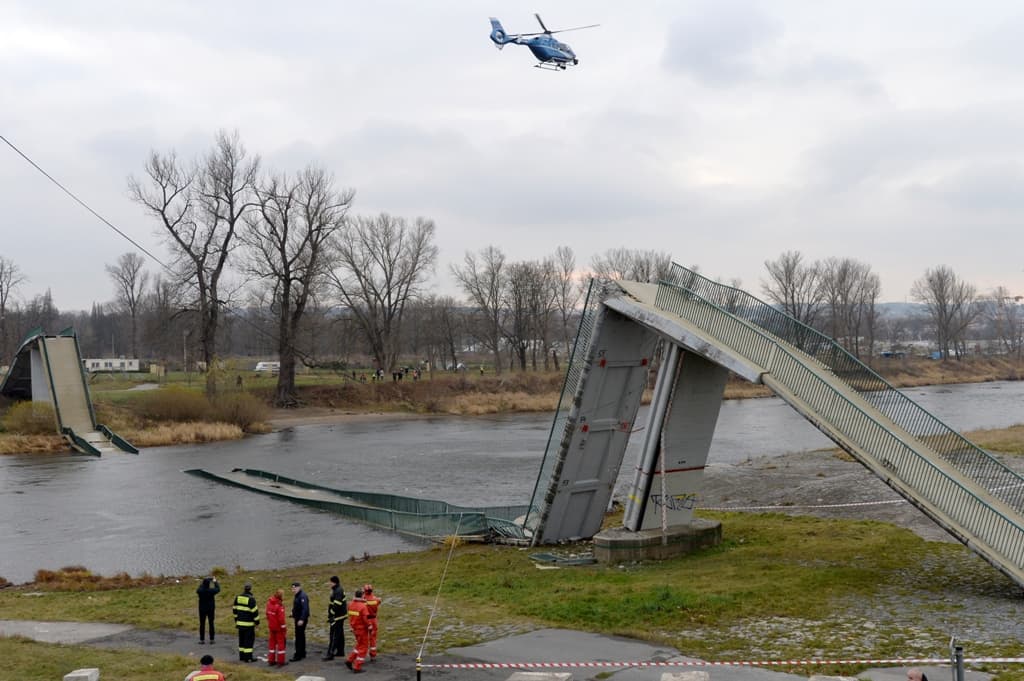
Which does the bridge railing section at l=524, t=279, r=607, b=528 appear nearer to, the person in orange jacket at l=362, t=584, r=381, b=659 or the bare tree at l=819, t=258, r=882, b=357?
the person in orange jacket at l=362, t=584, r=381, b=659

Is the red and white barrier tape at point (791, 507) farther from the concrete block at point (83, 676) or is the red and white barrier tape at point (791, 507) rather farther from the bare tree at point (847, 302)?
the bare tree at point (847, 302)

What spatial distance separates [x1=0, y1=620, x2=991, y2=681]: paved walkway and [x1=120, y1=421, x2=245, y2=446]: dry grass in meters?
45.7

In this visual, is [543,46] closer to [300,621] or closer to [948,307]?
[300,621]

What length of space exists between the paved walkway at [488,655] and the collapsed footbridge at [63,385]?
138 ft

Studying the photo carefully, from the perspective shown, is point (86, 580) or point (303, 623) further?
point (86, 580)

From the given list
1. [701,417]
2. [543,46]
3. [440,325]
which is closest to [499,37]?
[543,46]

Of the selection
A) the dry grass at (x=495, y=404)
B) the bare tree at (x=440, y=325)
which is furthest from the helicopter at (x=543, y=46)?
the bare tree at (x=440, y=325)

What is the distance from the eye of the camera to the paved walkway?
39.6 feet

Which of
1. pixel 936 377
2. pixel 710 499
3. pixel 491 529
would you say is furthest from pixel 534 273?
pixel 491 529

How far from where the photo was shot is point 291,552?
1046 inches

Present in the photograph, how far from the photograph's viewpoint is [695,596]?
53.1ft

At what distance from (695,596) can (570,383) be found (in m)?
7.53

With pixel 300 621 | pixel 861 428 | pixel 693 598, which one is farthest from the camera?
pixel 861 428

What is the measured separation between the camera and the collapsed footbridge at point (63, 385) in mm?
57156
